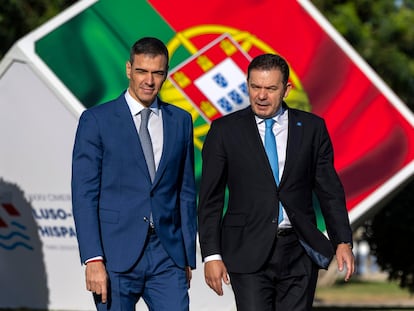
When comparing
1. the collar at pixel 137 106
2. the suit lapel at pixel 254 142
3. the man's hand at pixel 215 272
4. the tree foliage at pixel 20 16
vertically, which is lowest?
the man's hand at pixel 215 272

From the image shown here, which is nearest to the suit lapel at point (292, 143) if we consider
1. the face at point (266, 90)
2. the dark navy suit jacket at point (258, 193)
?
the dark navy suit jacket at point (258, 193)

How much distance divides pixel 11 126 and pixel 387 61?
45.3ft

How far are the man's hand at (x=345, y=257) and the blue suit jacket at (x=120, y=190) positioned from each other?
759 millimetres

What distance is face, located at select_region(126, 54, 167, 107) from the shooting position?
552 cm

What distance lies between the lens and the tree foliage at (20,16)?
2064 cm

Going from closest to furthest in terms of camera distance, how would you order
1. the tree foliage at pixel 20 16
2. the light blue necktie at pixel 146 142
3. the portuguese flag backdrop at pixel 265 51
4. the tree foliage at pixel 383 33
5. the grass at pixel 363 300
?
the light blue necktie at pixel 146 142
the portuguese flag backdrop at pixel 265 51
the grass at pixel 363 300
the tree foliage at pixel 20 16
the tree foliage at pixel 383 33

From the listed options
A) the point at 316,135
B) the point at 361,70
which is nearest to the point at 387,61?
the point at 361,70

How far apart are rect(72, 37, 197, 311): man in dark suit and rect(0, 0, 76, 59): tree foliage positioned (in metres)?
14.9

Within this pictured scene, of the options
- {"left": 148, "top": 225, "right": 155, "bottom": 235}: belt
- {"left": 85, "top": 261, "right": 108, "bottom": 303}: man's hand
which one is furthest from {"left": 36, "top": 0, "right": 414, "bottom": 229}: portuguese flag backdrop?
{"left": 85, "top": 261, "right": 108, "bottom": 303}: man's hand

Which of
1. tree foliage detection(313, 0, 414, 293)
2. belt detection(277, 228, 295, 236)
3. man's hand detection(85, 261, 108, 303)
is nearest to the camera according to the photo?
man's hand detection(85, 261, 108, 303)

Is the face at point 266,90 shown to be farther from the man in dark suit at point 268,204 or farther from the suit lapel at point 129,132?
the suit lapel at point 129,132

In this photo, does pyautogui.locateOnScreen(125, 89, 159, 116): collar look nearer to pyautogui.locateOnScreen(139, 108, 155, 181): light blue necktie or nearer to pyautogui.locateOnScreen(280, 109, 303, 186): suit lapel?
pyautogui.locateOnScreen(139, 108, 155, 181): light blue necktie

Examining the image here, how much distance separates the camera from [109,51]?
10789 mm

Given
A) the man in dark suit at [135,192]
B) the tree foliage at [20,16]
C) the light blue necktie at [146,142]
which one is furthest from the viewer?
the tree foliage at [20,16]
